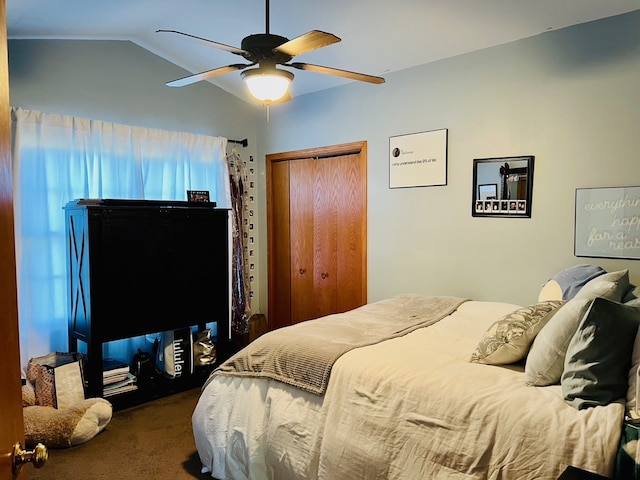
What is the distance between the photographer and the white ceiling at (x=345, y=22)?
2.77 metres

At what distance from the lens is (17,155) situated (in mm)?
3188

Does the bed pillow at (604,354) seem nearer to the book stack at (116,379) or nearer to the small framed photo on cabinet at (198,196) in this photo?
the book stack at (116,379)

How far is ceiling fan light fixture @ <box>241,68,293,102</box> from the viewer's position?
226cm

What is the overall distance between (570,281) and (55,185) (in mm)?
3546

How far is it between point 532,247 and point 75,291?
321 centimetres

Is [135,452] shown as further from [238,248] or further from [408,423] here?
[238,248]

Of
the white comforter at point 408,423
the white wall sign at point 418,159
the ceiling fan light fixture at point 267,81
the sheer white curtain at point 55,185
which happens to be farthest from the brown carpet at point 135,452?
the white wall sign at point 418,159

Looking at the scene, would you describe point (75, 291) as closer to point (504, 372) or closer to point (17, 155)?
point (17, 155)

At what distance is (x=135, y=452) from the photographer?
2688 millimetres

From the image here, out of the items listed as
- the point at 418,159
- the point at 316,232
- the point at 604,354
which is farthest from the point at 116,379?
the point at 604,354

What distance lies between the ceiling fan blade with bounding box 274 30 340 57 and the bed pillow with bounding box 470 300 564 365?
1.41m

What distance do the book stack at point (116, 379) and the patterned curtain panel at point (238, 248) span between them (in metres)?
1.26

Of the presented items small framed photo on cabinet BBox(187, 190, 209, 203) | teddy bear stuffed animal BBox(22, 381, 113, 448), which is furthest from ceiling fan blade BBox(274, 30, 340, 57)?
teddy bear stuffed animal BBox(22, 381, 113, 448)

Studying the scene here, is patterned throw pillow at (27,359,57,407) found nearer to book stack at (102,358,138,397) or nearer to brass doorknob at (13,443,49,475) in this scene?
book stack at (102,358,138,397)
